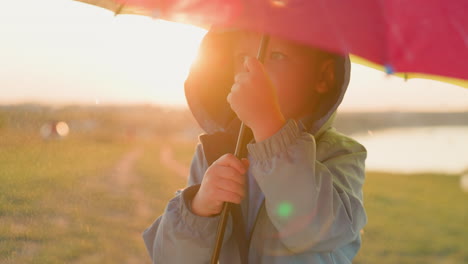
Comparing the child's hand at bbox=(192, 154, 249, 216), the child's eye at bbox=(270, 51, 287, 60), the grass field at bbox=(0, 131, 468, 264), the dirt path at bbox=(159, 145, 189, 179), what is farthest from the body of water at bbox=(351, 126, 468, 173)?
the child's hand at bbox=(192, 154, 249, 216)

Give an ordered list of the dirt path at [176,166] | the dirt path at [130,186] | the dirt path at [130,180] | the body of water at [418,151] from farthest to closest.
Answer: the body of water at [418,151] < the dirt path at [176,166] < the dirt path at [130,180] < the dirt path at [130,186]

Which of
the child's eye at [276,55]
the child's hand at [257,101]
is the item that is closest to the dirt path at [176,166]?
the child's eye at [276,55]

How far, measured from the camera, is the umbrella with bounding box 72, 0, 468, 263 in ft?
4.16

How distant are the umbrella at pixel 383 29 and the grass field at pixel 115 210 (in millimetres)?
2714

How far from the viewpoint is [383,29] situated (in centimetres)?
131

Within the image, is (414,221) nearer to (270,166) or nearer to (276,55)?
(276,55)

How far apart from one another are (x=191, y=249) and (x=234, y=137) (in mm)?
421

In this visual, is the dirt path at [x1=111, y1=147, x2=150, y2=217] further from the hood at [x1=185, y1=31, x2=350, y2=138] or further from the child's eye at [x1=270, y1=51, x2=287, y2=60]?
the child's eye at [x1=270, y1=51, x2=287, y2=60]

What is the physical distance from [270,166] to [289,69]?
0.46 meters

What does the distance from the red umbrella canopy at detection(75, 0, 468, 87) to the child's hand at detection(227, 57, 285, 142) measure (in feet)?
A: 0.63

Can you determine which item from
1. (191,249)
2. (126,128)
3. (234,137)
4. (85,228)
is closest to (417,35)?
(234,137)

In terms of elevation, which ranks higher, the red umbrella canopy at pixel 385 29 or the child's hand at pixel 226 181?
the red umbrella canopy at pixel 385 29

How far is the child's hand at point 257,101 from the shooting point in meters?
1.48

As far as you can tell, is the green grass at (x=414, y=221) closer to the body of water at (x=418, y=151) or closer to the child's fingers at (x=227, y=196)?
the body of water at (x=418, y=151)
